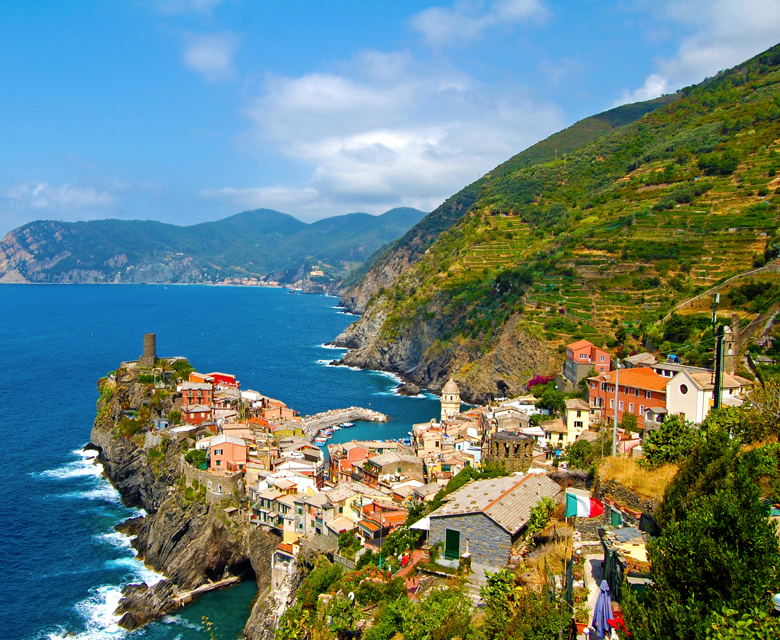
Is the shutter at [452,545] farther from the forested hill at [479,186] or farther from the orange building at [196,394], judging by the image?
the forested hill at [479,186]

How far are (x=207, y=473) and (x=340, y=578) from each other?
14113mm

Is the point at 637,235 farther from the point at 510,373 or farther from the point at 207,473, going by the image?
the point at 207,473

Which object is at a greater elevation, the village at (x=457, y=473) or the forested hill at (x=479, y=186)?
the forested hill at (x=479, y=186)

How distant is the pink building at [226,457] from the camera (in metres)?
37.9

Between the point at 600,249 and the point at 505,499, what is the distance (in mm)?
56012

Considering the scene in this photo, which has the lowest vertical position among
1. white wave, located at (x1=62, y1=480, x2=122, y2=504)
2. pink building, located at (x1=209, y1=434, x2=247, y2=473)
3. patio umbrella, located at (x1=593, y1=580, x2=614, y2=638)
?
white wave, located at (x1=62, y1=480, x2=122, y2=504)

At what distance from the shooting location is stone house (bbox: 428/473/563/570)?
18172 mm

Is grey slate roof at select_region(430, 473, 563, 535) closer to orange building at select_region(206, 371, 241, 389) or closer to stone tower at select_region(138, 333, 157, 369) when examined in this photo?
orange building at select_region(206, 371, 241, 389)

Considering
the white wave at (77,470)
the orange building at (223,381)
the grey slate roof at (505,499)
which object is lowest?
the white wave at (77,470)

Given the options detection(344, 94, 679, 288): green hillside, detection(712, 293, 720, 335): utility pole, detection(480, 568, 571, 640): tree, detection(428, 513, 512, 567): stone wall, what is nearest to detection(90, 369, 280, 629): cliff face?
detection(428, 513, 512, 567): stone wall

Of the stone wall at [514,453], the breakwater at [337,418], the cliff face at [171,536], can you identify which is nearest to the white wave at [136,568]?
the cliff face at [171,536]

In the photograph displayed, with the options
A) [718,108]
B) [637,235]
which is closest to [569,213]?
[637,235]

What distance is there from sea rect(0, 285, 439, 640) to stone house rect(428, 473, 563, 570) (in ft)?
49.5

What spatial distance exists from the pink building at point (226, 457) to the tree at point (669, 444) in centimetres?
2636
